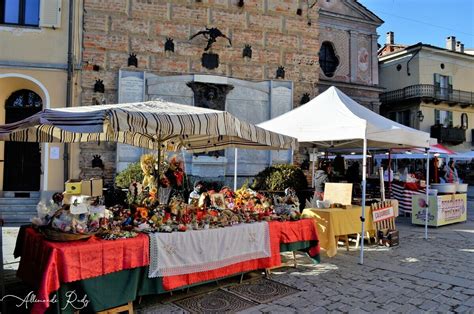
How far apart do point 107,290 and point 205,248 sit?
3.92ft

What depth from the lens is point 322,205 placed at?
6.99 meters

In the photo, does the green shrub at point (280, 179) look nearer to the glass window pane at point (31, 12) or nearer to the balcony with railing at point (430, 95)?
the glass window pane at point (31, 12)

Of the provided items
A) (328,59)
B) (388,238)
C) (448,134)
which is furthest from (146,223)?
(448,134)

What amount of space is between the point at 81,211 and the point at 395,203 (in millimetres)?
6548

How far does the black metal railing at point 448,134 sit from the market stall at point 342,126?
21384 millimetres

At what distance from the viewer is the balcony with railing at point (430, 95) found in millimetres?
26312

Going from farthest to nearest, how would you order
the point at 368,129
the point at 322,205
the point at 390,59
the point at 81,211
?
the point at 390,59 < the point at 322,205 < the point at 368,129 < the point at 81,211

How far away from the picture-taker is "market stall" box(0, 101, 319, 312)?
3.78 meters

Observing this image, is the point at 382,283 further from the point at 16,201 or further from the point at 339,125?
the point at 16,201

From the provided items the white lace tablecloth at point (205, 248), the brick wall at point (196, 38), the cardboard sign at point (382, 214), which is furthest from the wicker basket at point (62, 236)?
the brick wall at point (196, 38)

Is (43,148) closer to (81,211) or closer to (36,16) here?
(36,16)

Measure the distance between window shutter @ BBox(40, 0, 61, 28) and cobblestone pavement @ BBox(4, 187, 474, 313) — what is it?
8.91 m

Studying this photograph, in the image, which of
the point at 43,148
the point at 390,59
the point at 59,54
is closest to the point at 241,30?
the point at 59,54

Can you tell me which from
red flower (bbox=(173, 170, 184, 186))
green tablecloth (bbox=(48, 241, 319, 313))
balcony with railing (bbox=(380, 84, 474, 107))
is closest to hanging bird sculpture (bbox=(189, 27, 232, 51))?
red flower (bbox=(173, 170, 184, 186))
